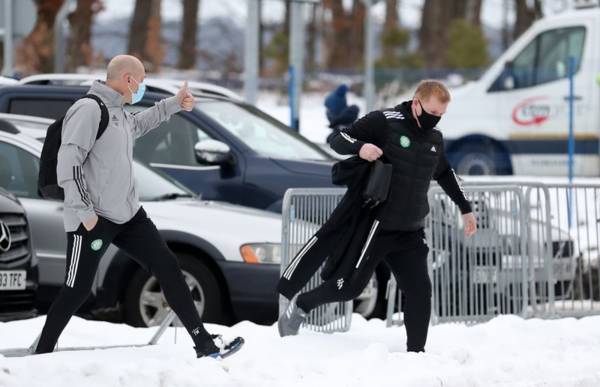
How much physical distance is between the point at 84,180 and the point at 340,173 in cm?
152

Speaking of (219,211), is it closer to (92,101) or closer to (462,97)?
(92,101)

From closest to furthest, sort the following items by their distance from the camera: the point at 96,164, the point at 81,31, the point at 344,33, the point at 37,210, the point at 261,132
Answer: the point at 96,164 < the point at 37,210 < the point at 261,132 < the point at 81,31 < the point at 344,33

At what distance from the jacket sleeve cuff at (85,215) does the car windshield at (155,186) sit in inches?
125

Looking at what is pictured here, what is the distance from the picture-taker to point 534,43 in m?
19.9

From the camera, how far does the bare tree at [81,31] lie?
1442 inches

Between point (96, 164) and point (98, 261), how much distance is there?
486 mm

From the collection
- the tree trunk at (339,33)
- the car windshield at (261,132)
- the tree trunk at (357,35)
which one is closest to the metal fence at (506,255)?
the car windshield at (261,132)

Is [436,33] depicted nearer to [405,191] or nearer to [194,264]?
[194,264]

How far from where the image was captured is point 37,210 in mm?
9812

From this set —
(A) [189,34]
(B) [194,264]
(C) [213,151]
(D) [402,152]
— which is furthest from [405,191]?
(A) [189,34]

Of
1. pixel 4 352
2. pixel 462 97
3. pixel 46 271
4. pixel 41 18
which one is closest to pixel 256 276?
pixel 46 271

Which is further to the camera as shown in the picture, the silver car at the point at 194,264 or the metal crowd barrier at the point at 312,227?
the silver car at the point at 194,264

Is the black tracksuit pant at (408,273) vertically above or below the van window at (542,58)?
below

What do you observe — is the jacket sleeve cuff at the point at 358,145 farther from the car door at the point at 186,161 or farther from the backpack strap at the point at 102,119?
the car door at the point at 186,161
